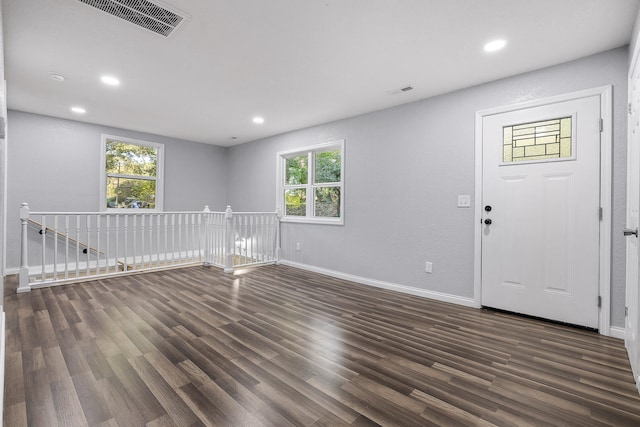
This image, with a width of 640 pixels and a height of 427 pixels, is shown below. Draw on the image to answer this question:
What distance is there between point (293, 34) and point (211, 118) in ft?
8.90

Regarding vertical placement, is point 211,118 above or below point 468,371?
above

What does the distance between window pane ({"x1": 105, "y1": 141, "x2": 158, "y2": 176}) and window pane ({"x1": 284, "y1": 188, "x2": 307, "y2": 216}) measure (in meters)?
2.66

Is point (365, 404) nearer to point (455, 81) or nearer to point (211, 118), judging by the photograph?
point (455, 81)

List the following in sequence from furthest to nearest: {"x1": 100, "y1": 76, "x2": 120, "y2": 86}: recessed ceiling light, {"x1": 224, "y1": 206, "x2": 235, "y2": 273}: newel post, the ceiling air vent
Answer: {"x1": 224, "y1": 206, "x2": 235, "y2": 273}: newel post < {"x1": 100, "y1": 76, "x2": 120, "y2": 86}: recessed ceiling light < the ceiling air vent

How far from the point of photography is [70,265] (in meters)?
4.70

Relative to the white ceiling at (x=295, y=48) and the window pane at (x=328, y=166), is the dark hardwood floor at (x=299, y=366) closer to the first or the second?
the window pane at (x=328, y=166)

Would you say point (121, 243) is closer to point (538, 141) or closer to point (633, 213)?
point (538, 141)

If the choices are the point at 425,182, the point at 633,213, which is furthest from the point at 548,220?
the point at 425,182

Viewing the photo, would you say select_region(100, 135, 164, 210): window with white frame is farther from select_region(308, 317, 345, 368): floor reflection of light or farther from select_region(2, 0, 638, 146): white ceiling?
select_region(308, 317, 345, 368): floor reflection of light

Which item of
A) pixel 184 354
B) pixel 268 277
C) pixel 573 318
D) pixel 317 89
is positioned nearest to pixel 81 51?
pixel 317 89

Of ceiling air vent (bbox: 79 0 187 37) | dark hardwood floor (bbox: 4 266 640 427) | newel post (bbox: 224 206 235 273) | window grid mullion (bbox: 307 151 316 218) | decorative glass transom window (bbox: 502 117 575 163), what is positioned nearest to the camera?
dark hardwood floor (bbox: 4 266 640 427)

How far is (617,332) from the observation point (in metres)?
2.38

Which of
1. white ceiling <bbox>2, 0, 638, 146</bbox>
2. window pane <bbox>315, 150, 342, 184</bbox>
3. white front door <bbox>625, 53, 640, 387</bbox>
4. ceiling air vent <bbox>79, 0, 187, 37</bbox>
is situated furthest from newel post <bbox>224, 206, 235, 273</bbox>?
white front door <bbox>625, 53, 640, 387</bbox>

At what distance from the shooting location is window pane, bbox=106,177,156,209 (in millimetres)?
5203
